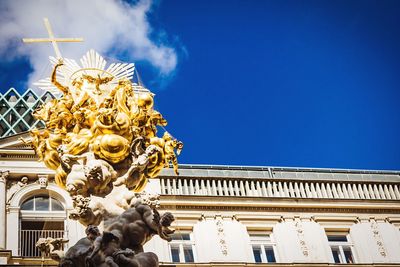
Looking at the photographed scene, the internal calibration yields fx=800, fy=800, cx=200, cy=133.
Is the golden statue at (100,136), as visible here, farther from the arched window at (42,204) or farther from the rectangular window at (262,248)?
the rectangular window at (262,248)

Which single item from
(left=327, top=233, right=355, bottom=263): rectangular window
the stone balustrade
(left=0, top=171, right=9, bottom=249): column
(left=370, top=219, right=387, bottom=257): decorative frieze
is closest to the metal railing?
(left=0, top=171, right=9, bottom=249): column

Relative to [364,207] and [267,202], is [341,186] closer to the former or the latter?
[364,207]

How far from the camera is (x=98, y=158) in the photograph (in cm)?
788

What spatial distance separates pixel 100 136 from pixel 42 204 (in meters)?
21.6

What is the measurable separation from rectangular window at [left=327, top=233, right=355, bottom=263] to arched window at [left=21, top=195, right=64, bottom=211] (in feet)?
35.9

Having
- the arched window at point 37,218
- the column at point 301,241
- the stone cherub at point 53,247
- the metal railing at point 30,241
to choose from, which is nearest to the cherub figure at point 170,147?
the stone cherub at point 53,247

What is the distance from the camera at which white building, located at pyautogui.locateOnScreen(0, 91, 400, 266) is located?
28672mm

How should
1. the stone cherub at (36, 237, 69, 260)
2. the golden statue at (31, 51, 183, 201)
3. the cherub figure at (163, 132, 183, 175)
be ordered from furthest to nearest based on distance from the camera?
the cherub figure at (163, 132, 183, 175) → the golden statue at (31, 51, 183, 201) → the stone cherub at (36, 237, 69, 260)

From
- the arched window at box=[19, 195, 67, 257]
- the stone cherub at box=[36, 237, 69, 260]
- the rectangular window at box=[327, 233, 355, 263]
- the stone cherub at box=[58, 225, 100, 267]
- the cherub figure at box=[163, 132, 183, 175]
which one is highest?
the arched window at box=[19, 195, 67, 257]

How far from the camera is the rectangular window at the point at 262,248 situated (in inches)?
1205

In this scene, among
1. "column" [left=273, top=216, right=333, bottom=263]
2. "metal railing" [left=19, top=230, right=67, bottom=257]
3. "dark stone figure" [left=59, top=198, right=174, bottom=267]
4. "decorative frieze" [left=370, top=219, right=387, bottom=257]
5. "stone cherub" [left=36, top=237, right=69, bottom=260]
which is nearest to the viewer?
"dark stone figure" [left=59, top=198, right=174, bottom=267]

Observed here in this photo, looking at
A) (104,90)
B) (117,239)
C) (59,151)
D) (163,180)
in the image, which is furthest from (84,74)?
(163,180)

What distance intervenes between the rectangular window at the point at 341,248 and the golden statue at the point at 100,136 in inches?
947

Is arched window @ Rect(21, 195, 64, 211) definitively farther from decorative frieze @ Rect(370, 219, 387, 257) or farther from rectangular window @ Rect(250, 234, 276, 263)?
decorative frieze @ Rect(370, 219, 387, 257)
